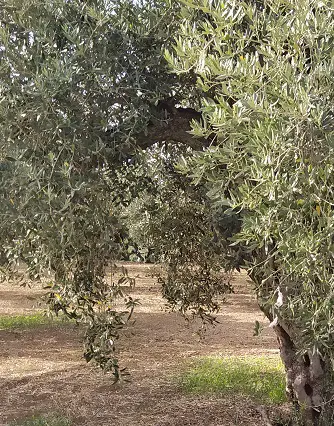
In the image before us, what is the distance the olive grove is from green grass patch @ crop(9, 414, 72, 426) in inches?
103

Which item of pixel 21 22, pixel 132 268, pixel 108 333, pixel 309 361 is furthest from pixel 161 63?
pixel 132 268

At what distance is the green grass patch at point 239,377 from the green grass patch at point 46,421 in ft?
7.12

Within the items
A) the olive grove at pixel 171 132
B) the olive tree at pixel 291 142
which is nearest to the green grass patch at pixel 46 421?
the olive grove at pixel 171 132

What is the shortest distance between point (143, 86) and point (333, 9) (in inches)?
69.6

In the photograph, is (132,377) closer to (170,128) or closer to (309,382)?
(309,382)

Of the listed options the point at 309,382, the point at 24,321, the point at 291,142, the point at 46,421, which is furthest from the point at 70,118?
the point at 24,321

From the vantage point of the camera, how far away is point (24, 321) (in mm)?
15055

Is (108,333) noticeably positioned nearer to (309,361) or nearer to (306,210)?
(306,210)

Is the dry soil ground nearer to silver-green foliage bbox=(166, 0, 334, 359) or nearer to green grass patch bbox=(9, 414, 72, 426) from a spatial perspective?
green grass patch bbox=(9, 414, 72, 426)

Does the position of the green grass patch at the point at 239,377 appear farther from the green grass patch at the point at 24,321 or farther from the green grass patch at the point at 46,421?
the green grass patch at the point at 24,321

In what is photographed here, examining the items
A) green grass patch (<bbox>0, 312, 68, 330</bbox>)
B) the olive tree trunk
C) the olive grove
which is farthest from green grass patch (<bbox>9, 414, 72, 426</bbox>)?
green grass patch (<bbox>0, 312, 68, 330</bbox>)

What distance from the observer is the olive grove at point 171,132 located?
10.9 ft

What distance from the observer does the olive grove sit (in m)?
3.33

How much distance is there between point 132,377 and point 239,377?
1.73 metres
